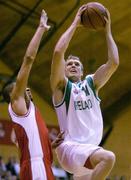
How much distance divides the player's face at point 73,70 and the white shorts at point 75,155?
0.68 metres

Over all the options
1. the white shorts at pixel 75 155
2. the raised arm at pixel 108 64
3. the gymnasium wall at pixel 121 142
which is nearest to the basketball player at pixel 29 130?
the white shorts at pixel 75 155

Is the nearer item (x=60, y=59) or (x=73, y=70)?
(x=60, y=59)

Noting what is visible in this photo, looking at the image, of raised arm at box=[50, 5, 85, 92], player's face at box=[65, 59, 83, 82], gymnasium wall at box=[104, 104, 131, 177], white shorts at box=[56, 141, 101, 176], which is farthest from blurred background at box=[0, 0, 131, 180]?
raised arm at box=[50, 5, 85, 92]

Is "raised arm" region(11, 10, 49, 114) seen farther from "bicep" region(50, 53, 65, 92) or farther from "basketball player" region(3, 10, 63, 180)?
"bicep" region(50, 53, 65, 92)

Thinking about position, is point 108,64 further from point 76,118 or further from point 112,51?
point 76,118

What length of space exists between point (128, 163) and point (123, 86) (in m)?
2.08

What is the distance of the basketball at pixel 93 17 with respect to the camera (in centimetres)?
540

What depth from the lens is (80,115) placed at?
5184 mm

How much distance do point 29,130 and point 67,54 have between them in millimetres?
9194

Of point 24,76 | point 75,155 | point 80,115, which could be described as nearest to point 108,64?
point 80,115

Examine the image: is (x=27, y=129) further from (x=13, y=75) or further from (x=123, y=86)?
(x=123, y=86)

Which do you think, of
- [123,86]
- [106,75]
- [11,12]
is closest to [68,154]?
[106,75]

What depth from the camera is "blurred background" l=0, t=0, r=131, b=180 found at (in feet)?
42.4

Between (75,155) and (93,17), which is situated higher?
(93,17)
